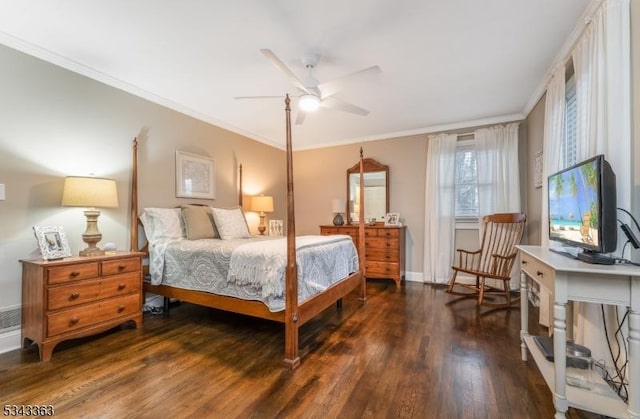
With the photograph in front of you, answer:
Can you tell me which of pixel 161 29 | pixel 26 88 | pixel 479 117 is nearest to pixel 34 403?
pixel 26 88

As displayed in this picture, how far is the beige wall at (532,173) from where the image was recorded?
3254 millimetres

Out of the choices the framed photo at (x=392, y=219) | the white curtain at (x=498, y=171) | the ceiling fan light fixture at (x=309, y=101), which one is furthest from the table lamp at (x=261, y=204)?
the white curtain at (x=498, y=171)

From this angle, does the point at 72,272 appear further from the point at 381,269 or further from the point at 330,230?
the point at 381,269

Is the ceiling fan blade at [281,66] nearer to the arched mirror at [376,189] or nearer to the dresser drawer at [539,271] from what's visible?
the dresser drawer at [539,271]

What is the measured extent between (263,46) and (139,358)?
2605mm

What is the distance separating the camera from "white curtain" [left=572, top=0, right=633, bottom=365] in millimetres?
1599

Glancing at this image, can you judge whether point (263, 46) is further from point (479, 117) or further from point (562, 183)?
point (479, 117)

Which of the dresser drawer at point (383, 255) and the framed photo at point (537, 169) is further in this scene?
the dresser drawer at point (383, 255)

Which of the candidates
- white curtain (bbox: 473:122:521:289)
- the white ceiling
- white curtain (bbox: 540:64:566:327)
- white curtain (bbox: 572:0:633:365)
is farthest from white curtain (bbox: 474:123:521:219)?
white curtain (bbox: 572:0:633:365)

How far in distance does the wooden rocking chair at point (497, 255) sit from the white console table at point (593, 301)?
6.10ft

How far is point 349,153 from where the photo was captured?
16.9ft

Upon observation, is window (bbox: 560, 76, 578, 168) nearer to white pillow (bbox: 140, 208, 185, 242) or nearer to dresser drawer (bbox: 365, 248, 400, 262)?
dresser drawer (bbox: 365, 248, 400, 262)

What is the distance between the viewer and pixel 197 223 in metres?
3.26

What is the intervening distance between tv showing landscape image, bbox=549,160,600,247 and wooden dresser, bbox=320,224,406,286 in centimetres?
222
